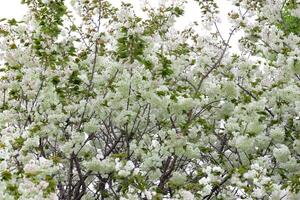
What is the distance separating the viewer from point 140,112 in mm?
6512

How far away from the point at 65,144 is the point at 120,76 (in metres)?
0.99

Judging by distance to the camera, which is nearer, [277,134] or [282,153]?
[282,153]

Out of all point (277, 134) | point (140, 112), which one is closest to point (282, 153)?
point (277, 134)

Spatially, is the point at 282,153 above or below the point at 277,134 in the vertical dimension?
below

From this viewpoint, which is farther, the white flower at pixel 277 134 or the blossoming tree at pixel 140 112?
the white flower at pixel 277 134

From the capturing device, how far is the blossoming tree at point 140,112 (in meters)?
5.82

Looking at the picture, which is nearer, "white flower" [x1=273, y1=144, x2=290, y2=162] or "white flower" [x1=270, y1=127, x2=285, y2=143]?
"white flower" [x1=273, y1=144, x2=290, y2=162]

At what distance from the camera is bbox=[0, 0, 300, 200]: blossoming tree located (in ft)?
19.1

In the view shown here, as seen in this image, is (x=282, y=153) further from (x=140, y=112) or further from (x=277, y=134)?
(x=140, y=112)

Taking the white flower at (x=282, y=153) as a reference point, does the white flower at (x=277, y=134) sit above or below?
above

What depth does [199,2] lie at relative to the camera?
853 centimetres

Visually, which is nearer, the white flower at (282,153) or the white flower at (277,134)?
the white flower at (282,153)

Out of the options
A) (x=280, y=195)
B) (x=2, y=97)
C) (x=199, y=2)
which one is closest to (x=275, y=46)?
(x=199, y=2)

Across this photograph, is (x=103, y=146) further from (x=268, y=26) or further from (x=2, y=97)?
(x=268, y=26)
